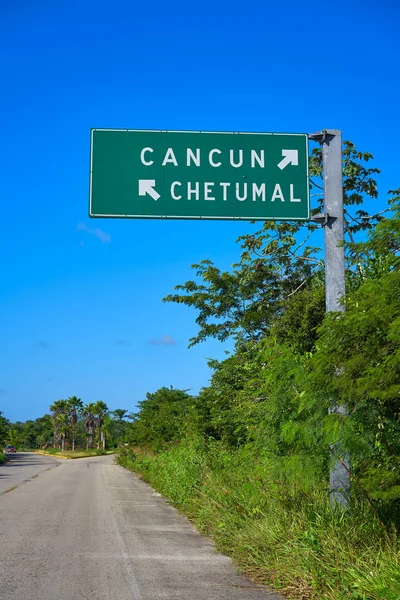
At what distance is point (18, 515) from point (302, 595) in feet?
34.6

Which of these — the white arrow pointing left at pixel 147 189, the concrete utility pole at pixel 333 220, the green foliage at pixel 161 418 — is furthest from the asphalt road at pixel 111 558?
the green foliage at pixel 161 418

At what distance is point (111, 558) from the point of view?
9.90m

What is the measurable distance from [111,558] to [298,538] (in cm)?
309

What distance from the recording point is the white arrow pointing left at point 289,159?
10.1 meters

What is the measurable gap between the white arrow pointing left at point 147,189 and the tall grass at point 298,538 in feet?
13.1

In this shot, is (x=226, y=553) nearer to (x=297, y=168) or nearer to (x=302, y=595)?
(x=302, y=595)

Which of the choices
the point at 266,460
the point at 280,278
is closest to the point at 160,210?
the point at 266,460

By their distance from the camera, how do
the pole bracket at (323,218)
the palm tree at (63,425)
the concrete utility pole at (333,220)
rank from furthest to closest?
A: the palm tree at (63,425) < the pole bracket at (323,218) < the concrete utility pole at (333,220)

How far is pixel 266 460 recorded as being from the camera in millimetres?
9773

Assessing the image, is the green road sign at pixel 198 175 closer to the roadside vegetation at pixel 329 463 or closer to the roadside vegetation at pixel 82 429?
the roadside vegetation at pixel 329 463

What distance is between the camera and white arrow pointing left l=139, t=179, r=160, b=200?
9.91 meters

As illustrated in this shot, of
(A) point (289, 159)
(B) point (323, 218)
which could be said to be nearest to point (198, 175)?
(A) point (289, 159)

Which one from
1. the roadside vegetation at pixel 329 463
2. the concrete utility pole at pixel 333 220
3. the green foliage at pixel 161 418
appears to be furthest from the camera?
the green foliage at pixel 161 418

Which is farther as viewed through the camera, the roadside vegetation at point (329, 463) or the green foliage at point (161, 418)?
the green foliage at point (161, 418)
